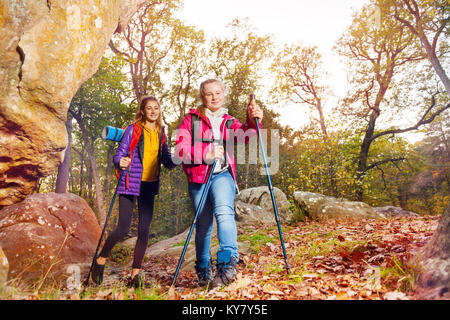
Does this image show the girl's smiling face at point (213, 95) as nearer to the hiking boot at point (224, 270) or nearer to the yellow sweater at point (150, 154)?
the yellow sweater at point (150, 154)

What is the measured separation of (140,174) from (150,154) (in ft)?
1.06

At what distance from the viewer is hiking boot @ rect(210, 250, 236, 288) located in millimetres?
2650

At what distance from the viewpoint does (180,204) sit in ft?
66.1

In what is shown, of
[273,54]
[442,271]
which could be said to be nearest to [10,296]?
[442,271]

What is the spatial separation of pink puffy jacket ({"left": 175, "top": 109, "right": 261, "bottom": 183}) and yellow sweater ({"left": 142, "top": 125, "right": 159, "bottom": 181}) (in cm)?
47

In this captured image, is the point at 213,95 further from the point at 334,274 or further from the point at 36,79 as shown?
the point at 334,274

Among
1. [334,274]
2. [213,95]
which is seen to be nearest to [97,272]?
[213,95]

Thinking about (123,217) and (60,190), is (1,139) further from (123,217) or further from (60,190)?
(60,190)

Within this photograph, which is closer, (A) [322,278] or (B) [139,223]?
(A) [322,278]

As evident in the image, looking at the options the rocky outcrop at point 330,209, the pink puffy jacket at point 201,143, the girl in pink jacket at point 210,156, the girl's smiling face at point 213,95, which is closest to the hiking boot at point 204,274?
the girl in pink jacket at point 210,156

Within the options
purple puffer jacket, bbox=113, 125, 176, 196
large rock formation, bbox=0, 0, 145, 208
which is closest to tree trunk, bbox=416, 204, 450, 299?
purple puffer jacket, bbox=113, 125, 176, 196

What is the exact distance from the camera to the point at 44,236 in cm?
507

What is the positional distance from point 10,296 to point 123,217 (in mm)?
1463

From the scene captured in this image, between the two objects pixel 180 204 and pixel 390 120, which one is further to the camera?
pixel 180 204
